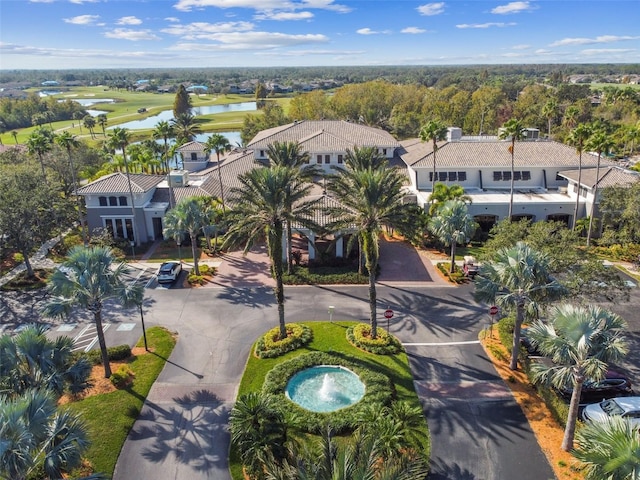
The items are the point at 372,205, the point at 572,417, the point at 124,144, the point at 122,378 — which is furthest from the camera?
the point at 124,144

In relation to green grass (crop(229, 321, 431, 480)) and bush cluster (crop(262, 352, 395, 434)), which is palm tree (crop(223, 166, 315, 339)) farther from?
bush cluster (crop(262, 352, 395, 434))

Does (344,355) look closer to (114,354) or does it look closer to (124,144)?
(114,354)

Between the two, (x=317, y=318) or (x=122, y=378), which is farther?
(x=317, y=318)

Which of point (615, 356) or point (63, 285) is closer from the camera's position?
point (615, 356)

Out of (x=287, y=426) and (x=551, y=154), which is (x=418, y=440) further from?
(x=551, y=154)

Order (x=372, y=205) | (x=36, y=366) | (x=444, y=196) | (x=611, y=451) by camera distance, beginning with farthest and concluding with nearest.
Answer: (x=444, y=196) → (x=372, y=205) → (x=36, y=366) → (x=611, y=451)

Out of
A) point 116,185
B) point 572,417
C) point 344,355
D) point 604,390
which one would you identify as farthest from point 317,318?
point 116,185

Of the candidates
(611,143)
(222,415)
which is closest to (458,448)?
(222,415)

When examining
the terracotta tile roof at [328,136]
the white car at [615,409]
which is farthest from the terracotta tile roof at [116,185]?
the white car at [615,409]
